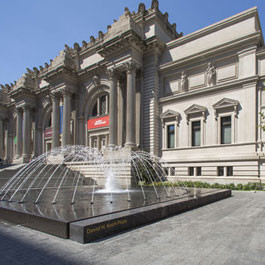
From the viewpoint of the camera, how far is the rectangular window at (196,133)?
22797mm

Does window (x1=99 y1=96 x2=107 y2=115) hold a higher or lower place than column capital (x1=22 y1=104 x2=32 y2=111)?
lower

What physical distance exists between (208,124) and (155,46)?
405 inches

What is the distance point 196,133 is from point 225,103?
13.3ft

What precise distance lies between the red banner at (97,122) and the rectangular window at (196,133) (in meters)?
11.2

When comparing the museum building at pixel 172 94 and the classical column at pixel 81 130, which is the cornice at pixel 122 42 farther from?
the classical column at pixel 81 130

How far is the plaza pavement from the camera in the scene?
433 centimetres

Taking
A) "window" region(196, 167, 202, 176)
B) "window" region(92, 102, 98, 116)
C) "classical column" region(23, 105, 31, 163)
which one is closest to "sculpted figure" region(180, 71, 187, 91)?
"window" region(196, 167, 202, 176)

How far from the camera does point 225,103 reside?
20844 mm

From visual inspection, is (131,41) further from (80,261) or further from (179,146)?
(80,261)

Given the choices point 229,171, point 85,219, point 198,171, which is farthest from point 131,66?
point 85,219

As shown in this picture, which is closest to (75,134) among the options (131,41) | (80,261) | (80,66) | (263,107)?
(80,66)

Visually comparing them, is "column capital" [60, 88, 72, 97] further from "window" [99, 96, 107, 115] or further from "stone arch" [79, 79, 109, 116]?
"window" [99, 96, 107, 115]

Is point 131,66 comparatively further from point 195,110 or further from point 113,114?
point 195,110

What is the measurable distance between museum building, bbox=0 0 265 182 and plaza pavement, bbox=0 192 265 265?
47.4 ft
